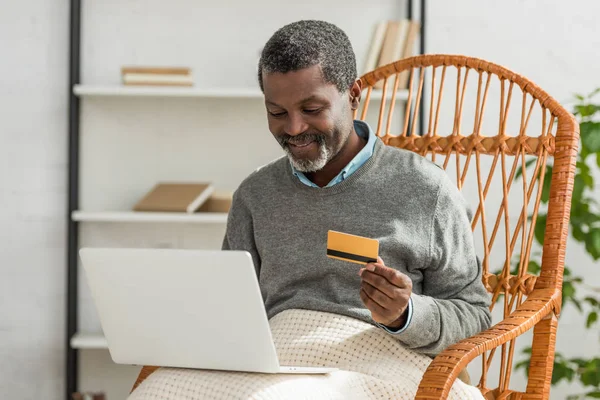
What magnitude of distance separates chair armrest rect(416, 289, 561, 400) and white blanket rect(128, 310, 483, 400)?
0.22ft

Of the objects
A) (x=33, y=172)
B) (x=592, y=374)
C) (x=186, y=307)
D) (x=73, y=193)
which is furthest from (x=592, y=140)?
(x=33, y=172)

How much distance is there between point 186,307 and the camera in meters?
1.04

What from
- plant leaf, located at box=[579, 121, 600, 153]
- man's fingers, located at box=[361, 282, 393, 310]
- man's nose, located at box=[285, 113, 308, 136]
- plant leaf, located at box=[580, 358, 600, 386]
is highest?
man's nose, located at box=[285, 113, 308, 136]

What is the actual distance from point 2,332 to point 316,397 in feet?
6.36

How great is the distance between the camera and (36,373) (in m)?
2.69

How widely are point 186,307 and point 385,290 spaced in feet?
0.89

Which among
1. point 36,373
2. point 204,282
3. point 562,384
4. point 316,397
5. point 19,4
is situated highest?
point 19,4

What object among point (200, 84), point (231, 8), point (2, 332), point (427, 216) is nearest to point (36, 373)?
point (2, 332)

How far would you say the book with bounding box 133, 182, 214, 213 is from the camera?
97.5 inches

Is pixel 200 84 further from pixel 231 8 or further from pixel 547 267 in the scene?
pixel 547 267

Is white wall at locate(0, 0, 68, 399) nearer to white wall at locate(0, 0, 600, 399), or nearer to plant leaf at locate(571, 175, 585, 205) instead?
white wall at locate(0, 0, 600, 399)

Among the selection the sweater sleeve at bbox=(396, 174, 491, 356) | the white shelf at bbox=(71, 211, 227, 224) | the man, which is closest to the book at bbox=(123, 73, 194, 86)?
the white shelf at bbox=(71, 211, 227, 224)

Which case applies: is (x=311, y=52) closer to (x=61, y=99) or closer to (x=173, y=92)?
(x=173, y=92)

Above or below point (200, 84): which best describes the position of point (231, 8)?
above
